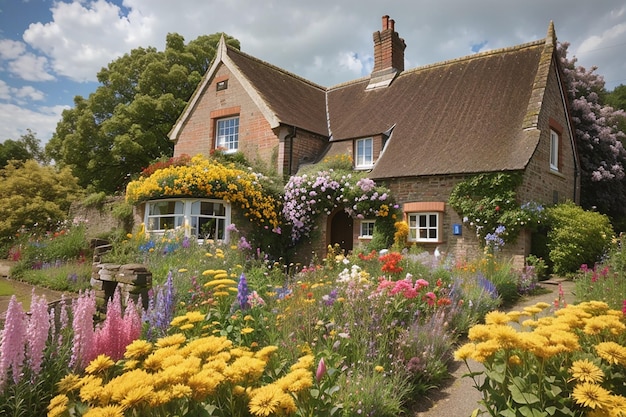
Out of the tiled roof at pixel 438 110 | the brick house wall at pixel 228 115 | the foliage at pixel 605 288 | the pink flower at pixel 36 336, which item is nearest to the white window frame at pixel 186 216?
the brick house wall at pixel 228 115

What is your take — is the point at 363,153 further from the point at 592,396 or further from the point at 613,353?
the point at 592,396

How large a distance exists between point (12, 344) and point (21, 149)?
47.7 metres

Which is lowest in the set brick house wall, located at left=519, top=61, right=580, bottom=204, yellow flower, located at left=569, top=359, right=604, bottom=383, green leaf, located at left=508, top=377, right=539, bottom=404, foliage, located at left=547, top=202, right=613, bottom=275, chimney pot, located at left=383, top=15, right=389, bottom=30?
green leaf, located at left=508, top=377, right=539, bottom=404

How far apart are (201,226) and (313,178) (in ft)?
13.3

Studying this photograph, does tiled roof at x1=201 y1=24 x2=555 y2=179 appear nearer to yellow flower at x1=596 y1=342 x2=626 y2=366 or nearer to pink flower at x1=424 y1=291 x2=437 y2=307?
pink flower at x1=424 y1=291 x2=437 y2=307

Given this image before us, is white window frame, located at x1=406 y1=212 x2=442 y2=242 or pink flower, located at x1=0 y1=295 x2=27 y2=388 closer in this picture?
pink flower, located at x1=0 y1=295 x2=27 y2=388

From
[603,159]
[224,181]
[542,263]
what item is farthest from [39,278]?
[603,159]

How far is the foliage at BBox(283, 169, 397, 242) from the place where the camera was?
13.0 metres

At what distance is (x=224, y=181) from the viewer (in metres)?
12.7

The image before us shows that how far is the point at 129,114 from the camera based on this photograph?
73.2 feet

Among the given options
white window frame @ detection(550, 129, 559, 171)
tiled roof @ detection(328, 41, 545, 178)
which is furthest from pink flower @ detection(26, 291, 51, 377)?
white window frame @ detection(550, 129, 559, 171)

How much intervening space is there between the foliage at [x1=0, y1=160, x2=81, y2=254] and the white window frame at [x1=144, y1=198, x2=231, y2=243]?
552 centimetres

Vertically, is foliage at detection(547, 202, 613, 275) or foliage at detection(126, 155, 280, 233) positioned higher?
foliage at detection(126, 155, 280, 233)

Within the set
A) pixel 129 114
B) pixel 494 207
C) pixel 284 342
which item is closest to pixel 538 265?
pixel 494 207
